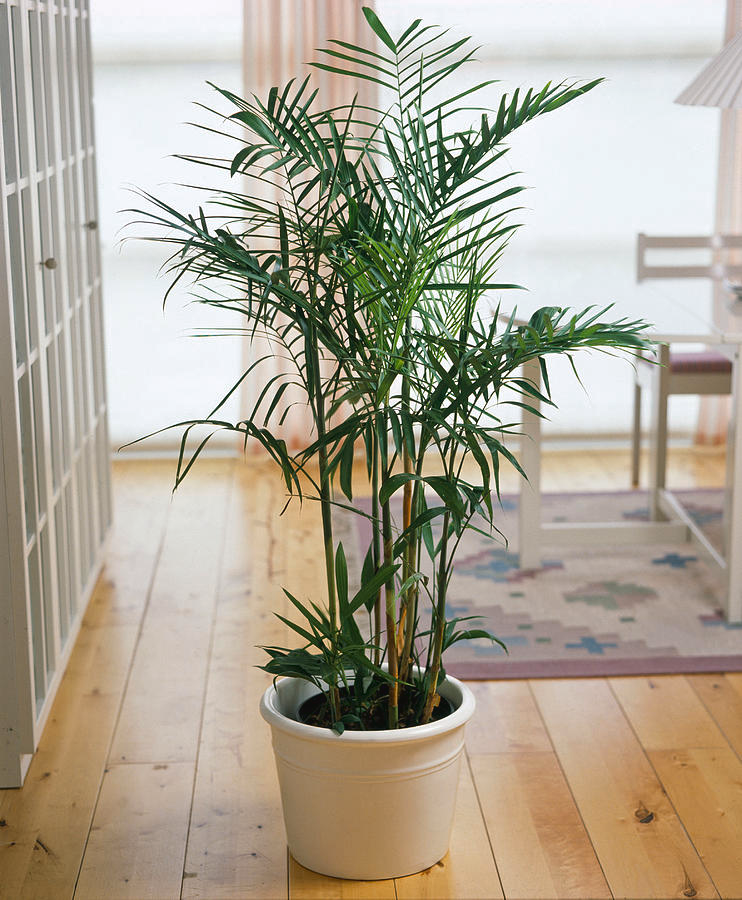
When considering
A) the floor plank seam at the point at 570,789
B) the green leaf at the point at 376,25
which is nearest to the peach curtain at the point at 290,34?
the floor plank seam at the point at 570,789

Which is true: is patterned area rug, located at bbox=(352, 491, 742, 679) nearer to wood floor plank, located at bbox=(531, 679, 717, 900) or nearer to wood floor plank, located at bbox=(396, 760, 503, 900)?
wood floor plank, located at bbox=(531, 679, 717, 900)

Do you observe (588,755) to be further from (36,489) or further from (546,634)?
(36,489)

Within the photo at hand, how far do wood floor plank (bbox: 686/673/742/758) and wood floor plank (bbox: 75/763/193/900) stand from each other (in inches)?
44.0

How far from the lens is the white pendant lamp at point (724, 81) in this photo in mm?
2760

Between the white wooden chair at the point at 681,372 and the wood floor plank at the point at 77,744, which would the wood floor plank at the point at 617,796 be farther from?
the white wooden chair at the point at 681,372

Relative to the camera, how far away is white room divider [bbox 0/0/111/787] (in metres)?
2.25

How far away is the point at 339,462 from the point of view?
1.77m

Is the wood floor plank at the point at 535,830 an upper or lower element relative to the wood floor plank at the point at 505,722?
lower

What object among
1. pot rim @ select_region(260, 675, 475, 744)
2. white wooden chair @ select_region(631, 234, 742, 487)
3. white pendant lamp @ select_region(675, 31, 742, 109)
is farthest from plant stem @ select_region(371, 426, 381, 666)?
white wooden chair @ select_region(631, 234, 742, 487)

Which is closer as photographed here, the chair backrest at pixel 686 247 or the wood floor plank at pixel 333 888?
the wood floor plank at pixel 333 888

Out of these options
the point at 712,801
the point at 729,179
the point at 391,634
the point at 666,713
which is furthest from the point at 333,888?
the point at 729,179

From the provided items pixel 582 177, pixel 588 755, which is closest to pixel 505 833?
pixel 588 755

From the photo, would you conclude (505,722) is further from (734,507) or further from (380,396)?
(380,396)

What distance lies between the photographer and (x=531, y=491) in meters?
3.29
